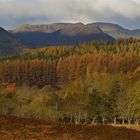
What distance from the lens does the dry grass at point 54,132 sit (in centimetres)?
2541

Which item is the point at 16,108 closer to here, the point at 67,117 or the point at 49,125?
the point at 67,117

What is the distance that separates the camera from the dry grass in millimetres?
25406

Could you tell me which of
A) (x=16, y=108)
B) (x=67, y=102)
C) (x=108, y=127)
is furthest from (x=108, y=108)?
(x=108, y=127)

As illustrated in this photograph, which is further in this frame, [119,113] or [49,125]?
[119,113]

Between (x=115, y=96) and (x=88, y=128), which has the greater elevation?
(x=88, y=128)

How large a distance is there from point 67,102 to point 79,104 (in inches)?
226

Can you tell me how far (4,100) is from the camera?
126m

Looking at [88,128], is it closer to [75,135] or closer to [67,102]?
[75,135]

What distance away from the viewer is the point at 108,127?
28.7 metres

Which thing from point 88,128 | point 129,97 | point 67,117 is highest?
point 88,128

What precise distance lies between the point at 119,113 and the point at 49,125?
319ft

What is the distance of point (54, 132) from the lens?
26.6 m

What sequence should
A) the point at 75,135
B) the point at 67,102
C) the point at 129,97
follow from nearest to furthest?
the point at 75,135, the point at 129,97, the point at 67,102

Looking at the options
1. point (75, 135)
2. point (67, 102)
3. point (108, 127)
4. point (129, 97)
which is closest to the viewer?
point (75, 135)
